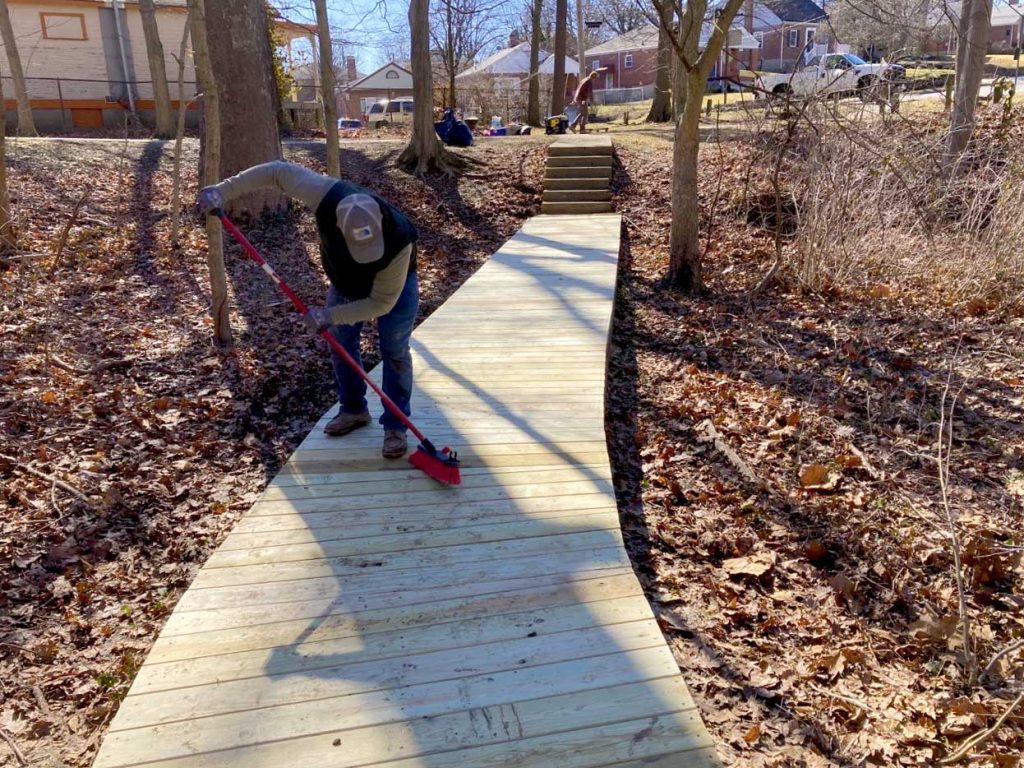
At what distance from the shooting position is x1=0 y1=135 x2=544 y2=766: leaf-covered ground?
332 cm

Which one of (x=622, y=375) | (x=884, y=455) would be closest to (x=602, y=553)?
(x=884, y=455)

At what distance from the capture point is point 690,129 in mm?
7961

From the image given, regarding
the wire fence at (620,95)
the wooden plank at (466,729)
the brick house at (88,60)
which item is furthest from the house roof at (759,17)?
the wooden plank at (466,729)

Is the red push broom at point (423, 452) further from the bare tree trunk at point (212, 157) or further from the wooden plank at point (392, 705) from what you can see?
the bare tree trunk at point (212, 157)

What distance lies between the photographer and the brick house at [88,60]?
25281 millimetres

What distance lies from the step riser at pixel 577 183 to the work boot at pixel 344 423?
9862mm

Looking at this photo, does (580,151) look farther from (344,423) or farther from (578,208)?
(344,423)

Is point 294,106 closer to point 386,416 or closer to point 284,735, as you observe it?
point 386,416

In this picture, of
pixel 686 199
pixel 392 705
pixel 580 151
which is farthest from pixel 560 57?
pixel 392 705

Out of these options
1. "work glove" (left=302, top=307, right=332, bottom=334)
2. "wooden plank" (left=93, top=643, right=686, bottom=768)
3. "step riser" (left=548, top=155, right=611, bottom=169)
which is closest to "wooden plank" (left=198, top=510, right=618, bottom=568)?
"wooden plank" (left=93, top=643, right=686, bottom=768)

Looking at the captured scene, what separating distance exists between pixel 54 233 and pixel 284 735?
9825mm

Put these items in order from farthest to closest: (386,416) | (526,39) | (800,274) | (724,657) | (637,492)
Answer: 1. (526,39)
2. (800,274)
3. (637,492)
4. (386,416)
5. (724,657)

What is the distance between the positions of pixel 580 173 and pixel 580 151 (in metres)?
0.96

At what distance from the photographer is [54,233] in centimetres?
1012
